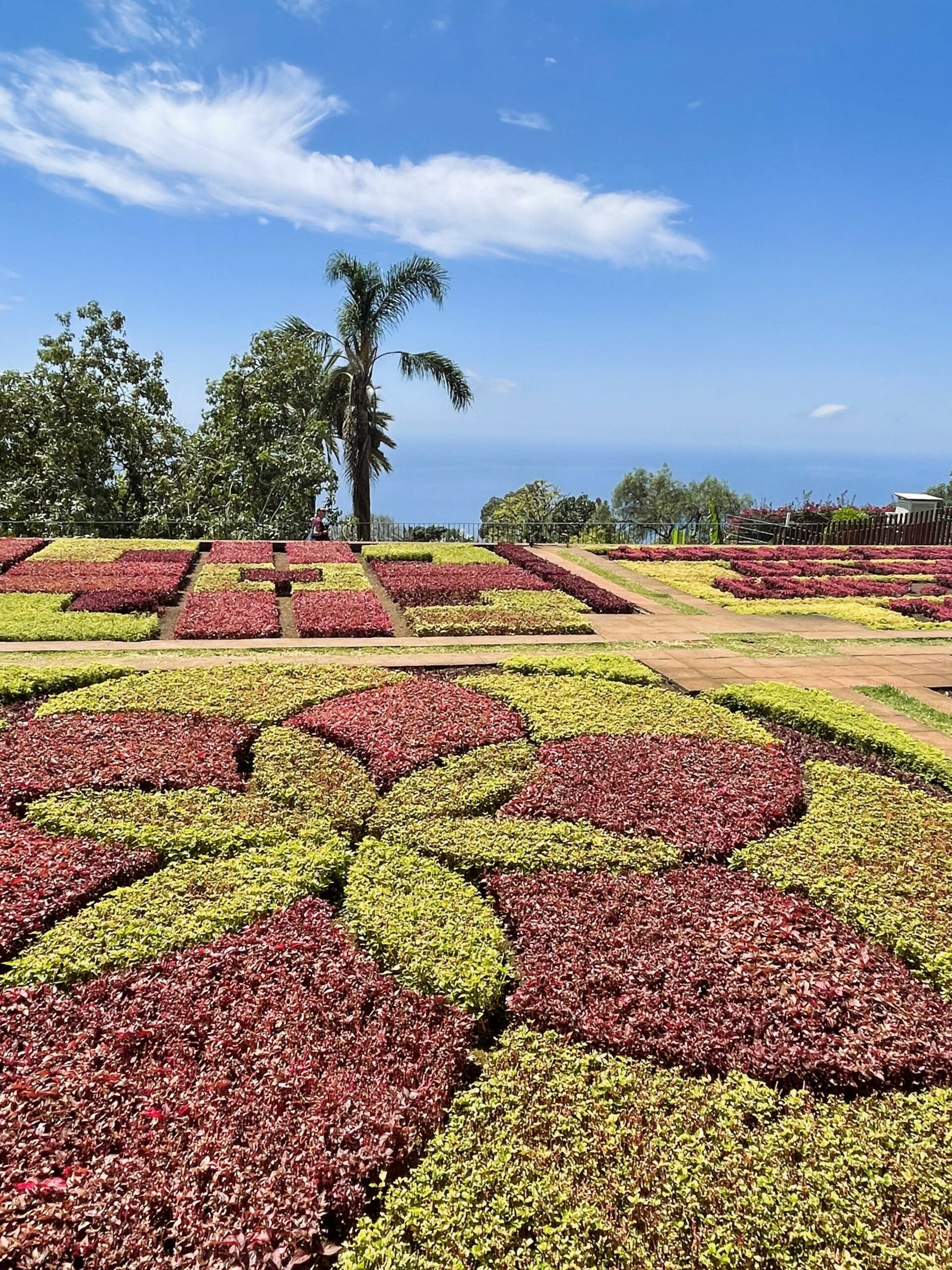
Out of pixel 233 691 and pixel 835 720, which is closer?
pixel 835 720

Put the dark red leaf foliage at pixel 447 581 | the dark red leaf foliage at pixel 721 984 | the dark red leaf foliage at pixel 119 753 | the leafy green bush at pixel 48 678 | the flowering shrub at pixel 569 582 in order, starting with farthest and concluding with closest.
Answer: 1. the flowering shrub at pixel 569 582
2. the dark red leaf foliage at pixel 447 581
3. the leafy green bush at pixel 48 678
4. the dark red leaf foliage at pixel 119 753
5. the dark red leaf foliage at pixel 721 984

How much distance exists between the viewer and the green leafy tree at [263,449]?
87.1ft

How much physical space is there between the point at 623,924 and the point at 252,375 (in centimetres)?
2633

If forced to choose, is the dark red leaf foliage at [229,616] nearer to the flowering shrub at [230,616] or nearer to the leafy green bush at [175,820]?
the flowering shrub at [230,616]

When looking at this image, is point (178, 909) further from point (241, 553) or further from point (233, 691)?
point (241, 553)

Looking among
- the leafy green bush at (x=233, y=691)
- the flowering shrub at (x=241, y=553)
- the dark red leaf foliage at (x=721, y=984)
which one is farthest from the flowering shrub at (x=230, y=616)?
the dark red leaf foliage at (x=721, y=984)

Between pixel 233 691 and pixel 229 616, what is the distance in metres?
4.37

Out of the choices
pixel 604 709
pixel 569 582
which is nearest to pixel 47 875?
pixel 604 709

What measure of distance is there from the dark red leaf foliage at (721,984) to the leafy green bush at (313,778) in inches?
52.4

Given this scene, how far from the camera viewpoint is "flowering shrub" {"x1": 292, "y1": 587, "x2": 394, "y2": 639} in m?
12.0

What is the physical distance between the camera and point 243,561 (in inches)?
682

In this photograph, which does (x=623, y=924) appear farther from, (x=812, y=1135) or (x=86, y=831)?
(x=86, y=831)

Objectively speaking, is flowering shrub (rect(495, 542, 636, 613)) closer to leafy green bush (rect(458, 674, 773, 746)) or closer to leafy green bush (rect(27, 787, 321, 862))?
leafy green bush (rect(458, 674, 773, 746))

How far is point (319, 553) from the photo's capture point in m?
18.6
